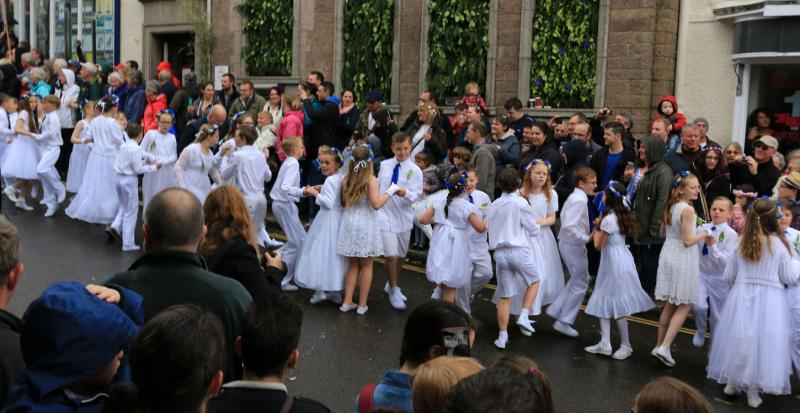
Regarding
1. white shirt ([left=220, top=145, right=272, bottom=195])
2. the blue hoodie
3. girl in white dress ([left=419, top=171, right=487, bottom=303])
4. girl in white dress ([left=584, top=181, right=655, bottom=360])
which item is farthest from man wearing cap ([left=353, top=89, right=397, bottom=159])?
the blue hoodie

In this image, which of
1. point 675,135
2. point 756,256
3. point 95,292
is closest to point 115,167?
point 675,135

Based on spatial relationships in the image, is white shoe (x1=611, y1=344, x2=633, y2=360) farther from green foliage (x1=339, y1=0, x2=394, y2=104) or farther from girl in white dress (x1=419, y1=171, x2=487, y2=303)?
green foliage (x1=339, y1=0, x2=394, y2=104)

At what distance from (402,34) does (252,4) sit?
4531mm

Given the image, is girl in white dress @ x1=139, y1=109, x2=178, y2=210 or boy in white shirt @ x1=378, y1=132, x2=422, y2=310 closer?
boy in white shirt @ x1=378, y1=132, x2=422, y2=310

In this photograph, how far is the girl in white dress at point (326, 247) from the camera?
10070 millimetres

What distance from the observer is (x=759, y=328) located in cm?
752

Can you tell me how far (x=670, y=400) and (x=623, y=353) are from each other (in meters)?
5.42

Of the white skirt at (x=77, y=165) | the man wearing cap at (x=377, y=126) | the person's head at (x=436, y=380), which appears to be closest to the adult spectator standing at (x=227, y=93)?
the white skirt at (x=77, y=165)

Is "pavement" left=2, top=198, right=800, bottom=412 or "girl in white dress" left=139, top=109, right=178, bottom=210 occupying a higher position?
"girl in white dress" left=139, top=109, right=178, bottom=210

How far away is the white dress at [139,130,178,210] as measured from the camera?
43.4ft

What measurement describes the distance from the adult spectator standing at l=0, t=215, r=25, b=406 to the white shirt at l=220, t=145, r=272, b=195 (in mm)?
7651

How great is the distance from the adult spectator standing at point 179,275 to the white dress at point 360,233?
545 centimetres

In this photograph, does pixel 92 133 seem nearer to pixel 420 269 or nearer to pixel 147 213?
pixel 420 269

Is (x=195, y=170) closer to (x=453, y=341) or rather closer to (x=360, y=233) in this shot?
(x=360, y=233)
